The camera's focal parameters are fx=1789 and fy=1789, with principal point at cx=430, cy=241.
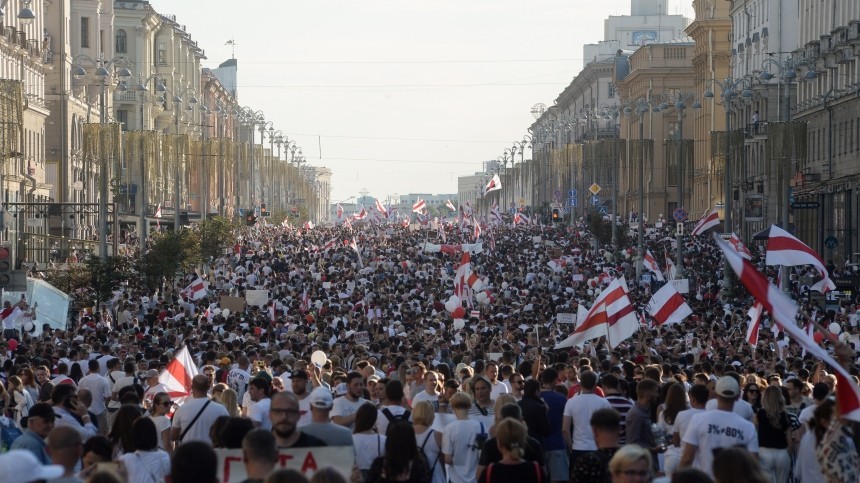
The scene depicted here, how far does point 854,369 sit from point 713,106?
72115 mm

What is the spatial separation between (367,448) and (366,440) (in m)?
0.05

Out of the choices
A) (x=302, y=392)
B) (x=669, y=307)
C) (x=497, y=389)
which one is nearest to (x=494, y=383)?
(x=497, y=389)

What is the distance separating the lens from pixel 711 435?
35.7ft

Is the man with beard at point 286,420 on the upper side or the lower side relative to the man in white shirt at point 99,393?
upper

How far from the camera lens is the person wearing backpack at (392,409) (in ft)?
40.8

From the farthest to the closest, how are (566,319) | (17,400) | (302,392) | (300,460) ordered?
1. (566,319)
2. (17,400)
3. (302,392)
4. (300,460)

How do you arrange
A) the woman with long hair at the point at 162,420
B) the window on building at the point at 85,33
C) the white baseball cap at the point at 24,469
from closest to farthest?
the white baseball cap at the point at 24,469, the woman with long hair at the point at 162,420, the window on building at the point at 85,33

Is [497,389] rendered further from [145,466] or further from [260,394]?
[145,466]

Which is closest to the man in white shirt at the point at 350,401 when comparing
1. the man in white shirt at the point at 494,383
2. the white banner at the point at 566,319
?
the man in white shirt at the point at 494,383

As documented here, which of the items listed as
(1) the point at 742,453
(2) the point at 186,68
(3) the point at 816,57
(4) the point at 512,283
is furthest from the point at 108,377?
(2) the point at 186,68

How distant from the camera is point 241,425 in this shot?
1005 cm

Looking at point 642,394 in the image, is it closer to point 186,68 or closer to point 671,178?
point 671,178

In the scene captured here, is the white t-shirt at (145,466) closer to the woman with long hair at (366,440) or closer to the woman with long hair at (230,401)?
the woman with long hair at (366,440)

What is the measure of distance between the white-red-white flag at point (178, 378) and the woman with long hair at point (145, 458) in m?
5.08
